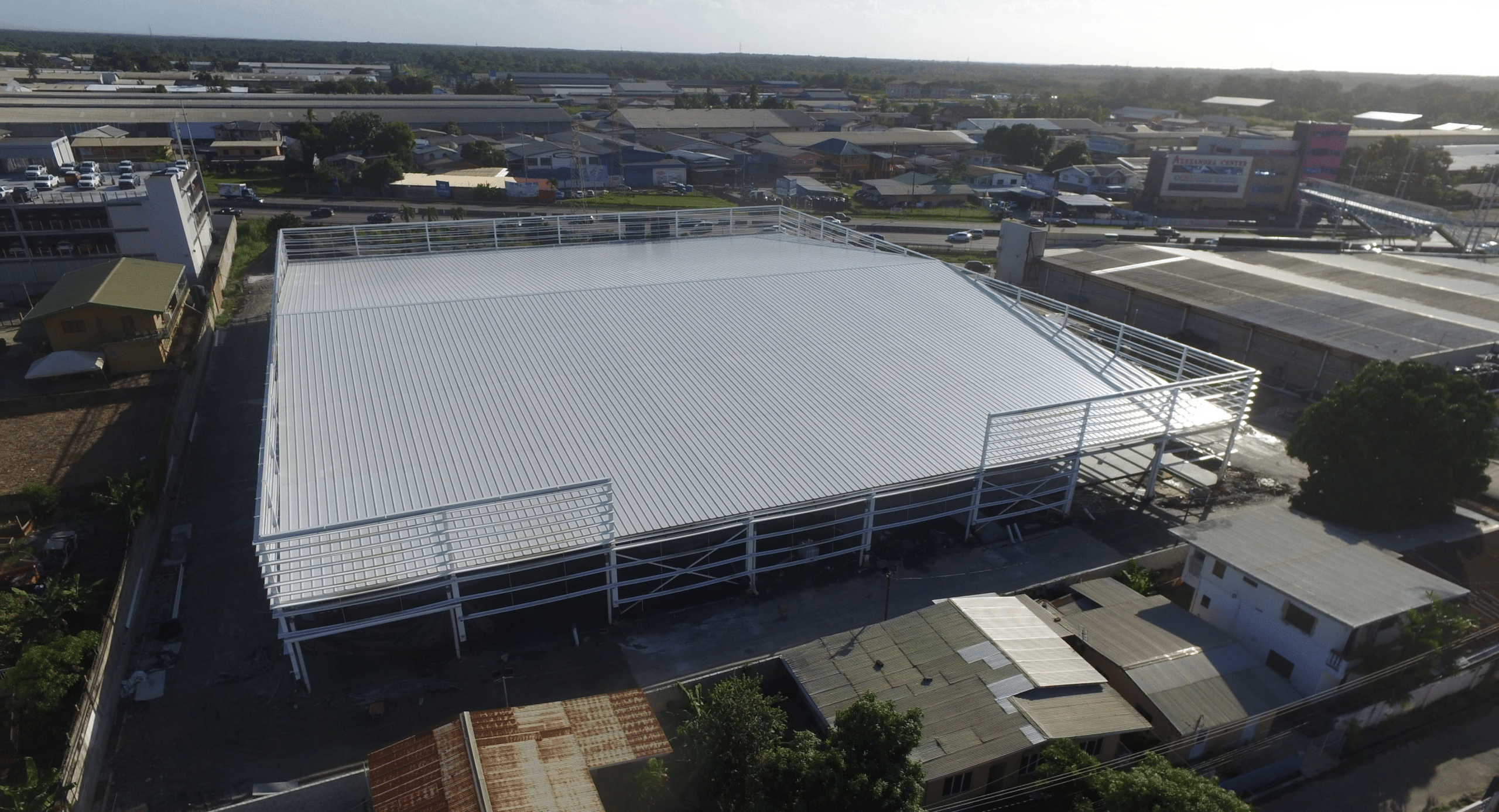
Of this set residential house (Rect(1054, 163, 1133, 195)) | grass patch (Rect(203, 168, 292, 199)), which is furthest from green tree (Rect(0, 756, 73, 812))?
residential house (Rect(1054, 163, 1133, 195))

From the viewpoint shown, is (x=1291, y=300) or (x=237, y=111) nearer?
(x=1291, y=300)

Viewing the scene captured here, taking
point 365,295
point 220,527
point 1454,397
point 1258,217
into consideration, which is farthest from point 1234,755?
point 1258,217

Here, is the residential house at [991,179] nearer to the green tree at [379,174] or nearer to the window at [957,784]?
the green tree at [379,174]

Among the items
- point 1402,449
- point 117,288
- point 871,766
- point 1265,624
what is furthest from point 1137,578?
point 117,288

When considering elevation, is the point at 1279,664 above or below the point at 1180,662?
below

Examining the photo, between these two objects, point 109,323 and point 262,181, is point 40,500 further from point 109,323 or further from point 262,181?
point 262,181

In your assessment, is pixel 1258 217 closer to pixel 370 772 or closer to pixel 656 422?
pixel 656 422

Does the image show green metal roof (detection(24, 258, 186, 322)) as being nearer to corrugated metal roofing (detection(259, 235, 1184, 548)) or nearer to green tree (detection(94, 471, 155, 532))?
corrugated metal roofing (detection(259, 235, 1184, 548))
